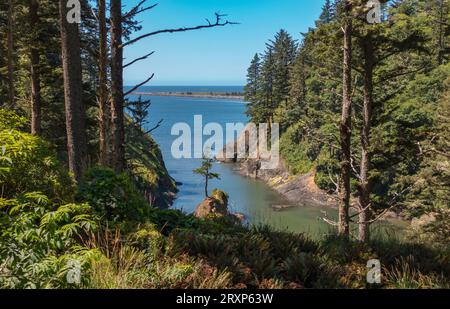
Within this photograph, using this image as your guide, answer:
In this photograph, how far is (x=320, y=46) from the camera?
41.3ft

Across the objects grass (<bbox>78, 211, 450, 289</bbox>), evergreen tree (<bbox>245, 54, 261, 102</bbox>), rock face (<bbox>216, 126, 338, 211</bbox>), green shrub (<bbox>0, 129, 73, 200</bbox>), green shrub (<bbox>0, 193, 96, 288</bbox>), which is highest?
evergreen tree (<bbox>245, 54, 261, 102</bbox>)

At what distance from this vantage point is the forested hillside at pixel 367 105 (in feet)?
39.8

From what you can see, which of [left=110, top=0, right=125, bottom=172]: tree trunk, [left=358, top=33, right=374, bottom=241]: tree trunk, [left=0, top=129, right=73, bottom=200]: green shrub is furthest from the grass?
[left=358, top=33, right=374, bottom=241]: tree trunk

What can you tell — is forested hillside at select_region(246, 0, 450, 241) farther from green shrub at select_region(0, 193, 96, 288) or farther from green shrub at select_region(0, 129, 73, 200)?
green shrub at select_region(0, 193, 96, 288)

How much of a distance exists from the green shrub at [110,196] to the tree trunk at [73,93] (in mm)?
3181

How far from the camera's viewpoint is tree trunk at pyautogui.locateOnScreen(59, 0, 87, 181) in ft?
31.1

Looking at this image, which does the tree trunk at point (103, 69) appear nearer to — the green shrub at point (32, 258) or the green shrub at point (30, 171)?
the green shrub at point (30, 171)

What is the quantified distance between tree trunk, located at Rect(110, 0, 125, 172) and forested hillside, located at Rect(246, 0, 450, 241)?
5612mm

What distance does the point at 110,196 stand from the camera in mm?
6387

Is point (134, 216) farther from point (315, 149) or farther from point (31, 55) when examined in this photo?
point (315, 149)

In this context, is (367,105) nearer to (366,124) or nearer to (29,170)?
(366,124)

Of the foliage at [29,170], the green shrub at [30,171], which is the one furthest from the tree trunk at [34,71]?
the green shrub at [30,171]

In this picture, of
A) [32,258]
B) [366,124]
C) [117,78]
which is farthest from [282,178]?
[32,258]

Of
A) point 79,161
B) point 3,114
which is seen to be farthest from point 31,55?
point 3,114
